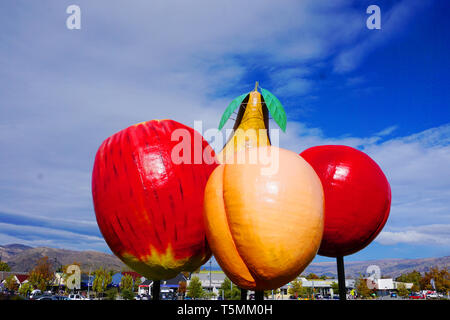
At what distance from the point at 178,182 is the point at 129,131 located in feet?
4.14

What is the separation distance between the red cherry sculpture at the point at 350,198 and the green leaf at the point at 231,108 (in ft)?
6.11

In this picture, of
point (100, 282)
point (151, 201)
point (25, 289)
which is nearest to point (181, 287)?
point (100, 282)

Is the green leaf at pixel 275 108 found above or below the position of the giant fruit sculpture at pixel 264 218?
above

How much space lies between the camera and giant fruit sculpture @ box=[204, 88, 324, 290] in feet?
15.5

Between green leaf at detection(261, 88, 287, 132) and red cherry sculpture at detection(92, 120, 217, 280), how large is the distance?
1998 millimetres

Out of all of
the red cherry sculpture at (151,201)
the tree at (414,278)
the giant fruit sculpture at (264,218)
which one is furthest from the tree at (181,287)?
the giant fruit sculpture at (264,218)

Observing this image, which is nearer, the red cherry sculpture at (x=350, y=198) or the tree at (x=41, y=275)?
the red cherry sculpture at (x=350, y=198)

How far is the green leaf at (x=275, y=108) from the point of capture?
23.6 feet

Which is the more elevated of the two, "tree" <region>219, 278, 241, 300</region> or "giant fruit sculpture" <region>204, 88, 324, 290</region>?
"giant fruit sculpture" <region>204, 88, 324, 290</region>

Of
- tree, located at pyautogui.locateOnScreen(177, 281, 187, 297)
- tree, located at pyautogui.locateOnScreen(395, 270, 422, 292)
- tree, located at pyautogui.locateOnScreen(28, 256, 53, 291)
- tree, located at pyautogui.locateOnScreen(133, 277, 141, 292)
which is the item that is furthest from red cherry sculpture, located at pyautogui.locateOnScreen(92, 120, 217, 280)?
tree, located at pyautogui.locateOnScreen(395, 270, 422, 292)

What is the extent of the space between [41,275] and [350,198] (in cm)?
5635

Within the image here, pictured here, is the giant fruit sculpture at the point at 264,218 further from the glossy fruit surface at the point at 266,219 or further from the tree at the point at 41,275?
the tree at the point at 41,275

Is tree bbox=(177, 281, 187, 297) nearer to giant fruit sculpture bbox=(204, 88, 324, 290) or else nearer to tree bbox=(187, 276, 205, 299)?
tree bbox=(187, 276, 205, 299)

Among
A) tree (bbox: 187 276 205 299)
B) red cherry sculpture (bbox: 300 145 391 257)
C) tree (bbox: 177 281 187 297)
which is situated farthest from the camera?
tree (bbox: 177 281 187 297)
